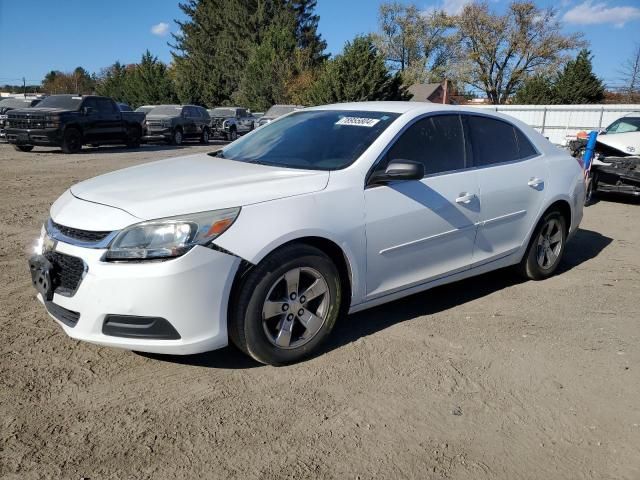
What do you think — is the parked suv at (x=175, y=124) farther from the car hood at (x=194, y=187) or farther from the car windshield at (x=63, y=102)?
the car hood at (x=194, y=187)

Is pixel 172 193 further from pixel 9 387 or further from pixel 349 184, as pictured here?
pixel 9 387

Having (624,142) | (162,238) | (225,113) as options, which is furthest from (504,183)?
(225,113)

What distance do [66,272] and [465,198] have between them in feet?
9.07

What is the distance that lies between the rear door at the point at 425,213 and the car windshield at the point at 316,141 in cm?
23

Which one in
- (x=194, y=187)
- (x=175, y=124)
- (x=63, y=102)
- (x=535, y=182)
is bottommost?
(x=535, y=182)

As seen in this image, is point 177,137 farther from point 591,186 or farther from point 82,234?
point 82,234

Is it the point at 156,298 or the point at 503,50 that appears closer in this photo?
the point at 156,298

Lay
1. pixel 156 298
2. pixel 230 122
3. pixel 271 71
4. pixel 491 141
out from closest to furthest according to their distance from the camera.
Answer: pixel 156 298, pixel 491 141, pixel 230 122, pixel 271 71

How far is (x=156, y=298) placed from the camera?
2855 millimetres

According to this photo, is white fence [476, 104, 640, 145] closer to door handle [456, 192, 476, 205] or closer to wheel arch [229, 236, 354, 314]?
door handle [456, 192, 476, 205]

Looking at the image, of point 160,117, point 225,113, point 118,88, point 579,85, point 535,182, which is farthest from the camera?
point 118,88

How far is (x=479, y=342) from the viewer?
3840 mm

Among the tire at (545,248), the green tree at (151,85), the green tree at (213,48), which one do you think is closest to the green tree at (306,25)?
the green tree at (213,48)

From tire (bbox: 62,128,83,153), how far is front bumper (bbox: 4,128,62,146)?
215 millimetres
